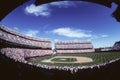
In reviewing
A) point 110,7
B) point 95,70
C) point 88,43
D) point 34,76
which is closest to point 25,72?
point 34,76

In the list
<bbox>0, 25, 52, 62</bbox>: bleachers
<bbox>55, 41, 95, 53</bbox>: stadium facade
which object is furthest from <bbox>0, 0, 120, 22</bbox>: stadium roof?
<bbox>55, 41, 95, 53</bbox>: stadium facade

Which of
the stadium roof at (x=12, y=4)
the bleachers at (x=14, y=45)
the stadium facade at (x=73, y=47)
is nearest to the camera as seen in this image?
the stadium roof at (x=12, y=4)

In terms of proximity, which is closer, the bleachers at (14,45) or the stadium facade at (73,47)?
the bleachers at (14,45)

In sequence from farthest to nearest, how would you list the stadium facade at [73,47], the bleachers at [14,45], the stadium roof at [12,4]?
the stadium facade at [73,47] < the bleachers at [14,45] < the stadium roof at [12,4]

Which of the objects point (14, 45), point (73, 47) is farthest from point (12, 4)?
point (73, 47)

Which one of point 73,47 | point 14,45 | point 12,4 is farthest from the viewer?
point 73,47

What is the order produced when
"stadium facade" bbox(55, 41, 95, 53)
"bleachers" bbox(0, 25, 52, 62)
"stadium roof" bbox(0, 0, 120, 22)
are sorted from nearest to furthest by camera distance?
1. "stadium roof" bbox(0, 0, 120, 22)
2. "bleachers" bbox(0, 25, 52, 62)
3. "stadium facade" bbox(55, 41, 95, 53)

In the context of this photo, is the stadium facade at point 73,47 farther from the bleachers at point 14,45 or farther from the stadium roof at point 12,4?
the stadium roof at point 12,4

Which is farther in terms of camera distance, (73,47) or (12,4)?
(73,47)

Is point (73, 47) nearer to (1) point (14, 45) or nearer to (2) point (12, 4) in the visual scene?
(1) point (14, 45)

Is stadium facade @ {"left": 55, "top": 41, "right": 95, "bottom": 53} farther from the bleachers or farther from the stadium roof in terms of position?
the stadium roof

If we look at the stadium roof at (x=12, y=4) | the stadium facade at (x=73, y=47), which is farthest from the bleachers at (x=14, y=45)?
the stadium facade at (x=73, y=47)

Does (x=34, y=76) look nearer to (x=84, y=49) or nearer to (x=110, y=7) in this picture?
(x=110, y=7)

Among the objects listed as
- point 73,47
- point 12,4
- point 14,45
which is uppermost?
point 73,47
